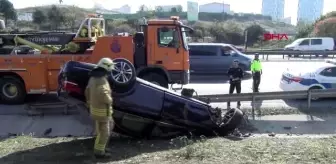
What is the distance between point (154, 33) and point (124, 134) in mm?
5923

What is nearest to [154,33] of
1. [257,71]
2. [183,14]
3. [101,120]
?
[257,71]

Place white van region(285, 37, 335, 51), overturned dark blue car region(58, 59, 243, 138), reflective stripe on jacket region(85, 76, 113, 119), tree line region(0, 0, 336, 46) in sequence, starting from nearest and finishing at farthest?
reflective stripe on jacket region(85, 76, 113, 119) < overturned dark blue car region(58, 59, 243, 138) < white van region(285, 37, 335, 51) < tree line region(0, 0, 336, 46)

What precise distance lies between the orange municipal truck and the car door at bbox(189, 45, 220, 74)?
268 inches

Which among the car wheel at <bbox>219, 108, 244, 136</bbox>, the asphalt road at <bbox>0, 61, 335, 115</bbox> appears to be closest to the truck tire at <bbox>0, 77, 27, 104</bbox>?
the asphalt road at <bbox>0, 61, 335, 115</bbox>

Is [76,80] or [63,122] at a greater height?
[76,80]

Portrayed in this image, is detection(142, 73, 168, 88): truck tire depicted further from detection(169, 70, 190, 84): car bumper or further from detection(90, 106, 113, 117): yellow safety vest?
detection(90, 106, 113, 117): yellow safety vest

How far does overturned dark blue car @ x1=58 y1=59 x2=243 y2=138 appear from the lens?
8141mm

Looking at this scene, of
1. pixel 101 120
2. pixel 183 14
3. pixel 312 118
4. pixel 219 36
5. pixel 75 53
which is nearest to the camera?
pixel 101 120

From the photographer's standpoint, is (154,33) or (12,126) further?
(154,33)

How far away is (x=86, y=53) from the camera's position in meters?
13.4

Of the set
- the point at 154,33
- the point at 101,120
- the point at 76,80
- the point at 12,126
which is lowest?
the point at 12,126

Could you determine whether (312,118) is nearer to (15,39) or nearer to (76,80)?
(76,80)

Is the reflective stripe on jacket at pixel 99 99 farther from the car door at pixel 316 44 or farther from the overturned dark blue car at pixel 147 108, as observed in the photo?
the car door at pixel 316 44

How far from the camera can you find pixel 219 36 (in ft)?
174
